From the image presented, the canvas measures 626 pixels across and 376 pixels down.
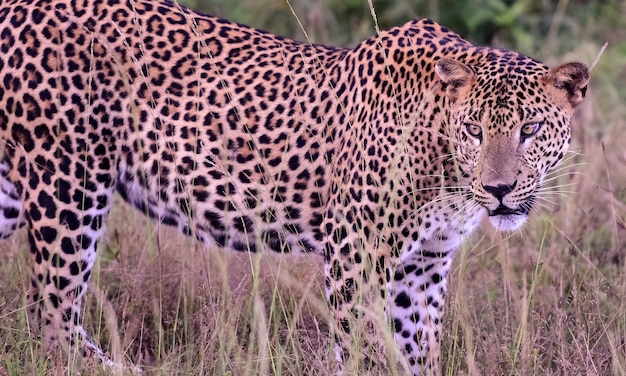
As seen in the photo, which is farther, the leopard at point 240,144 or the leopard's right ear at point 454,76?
the leopard at point 240,144

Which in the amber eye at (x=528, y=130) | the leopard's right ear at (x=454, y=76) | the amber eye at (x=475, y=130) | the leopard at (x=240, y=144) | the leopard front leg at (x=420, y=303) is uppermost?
the leopard's right ear at (x=454, y=76)

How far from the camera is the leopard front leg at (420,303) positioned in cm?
564

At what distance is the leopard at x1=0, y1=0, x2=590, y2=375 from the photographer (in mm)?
5266

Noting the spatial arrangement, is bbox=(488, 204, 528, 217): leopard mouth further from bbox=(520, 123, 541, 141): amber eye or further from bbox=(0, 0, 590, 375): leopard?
bbox=(520, 123, 541, 141): amber eye

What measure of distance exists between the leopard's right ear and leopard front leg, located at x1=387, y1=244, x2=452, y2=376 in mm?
824

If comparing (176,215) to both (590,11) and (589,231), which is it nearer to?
(589,231)

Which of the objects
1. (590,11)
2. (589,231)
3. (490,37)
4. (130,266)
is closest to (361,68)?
(130,266)

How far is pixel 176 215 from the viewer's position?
5.86 meters

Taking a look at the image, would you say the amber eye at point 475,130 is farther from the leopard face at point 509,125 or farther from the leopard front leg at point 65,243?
the leopard front leg at point 65,243

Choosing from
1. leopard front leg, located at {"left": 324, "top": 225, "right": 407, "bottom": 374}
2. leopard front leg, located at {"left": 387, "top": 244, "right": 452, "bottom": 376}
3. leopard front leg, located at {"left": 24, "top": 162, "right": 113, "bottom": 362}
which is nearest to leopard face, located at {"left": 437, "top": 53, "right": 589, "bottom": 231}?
leopard front leg, located at {"left": 324, "top": 225, "right": 407, "bottom": 374}

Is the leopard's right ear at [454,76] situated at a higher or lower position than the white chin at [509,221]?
higher

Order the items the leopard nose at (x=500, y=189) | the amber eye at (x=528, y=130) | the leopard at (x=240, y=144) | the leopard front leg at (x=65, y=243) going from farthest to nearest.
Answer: the leopard front leg at (x=65, y=243)
the leopard at (x=240, y=144)
the amber eye at (x=528, y=130)
the leopard nose at (x=500, y=189)

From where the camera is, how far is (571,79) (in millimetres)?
5066

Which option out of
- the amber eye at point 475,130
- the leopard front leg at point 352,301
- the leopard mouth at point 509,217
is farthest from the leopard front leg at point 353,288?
the amber eye at point 475,130
